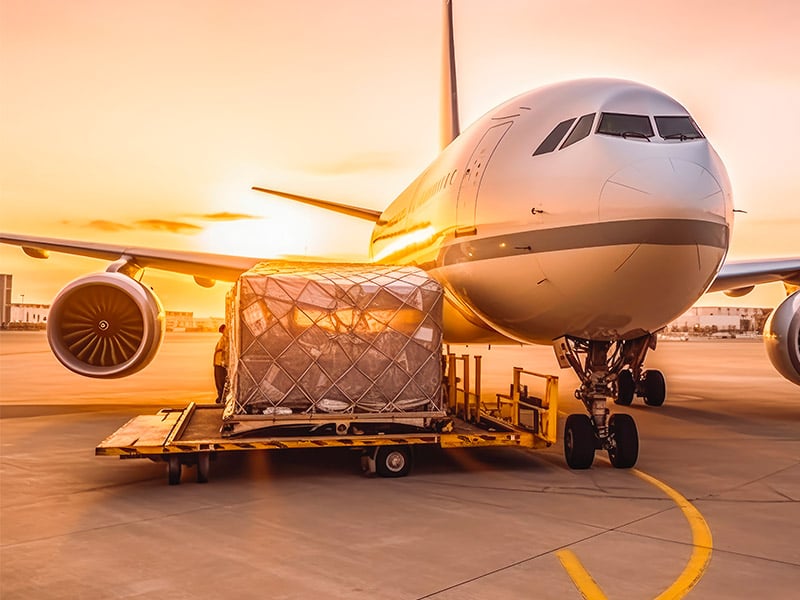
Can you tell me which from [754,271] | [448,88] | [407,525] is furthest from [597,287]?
[448,88]

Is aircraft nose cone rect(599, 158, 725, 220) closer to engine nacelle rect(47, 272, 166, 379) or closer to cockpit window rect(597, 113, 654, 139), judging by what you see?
cockpit window rect(597, 113, 654, 139)

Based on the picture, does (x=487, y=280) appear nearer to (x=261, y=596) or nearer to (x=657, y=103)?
(x=657, y=103)

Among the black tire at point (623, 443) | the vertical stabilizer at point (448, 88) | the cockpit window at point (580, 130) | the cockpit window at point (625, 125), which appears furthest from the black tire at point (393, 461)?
the vertical stabilizer at point (448, 88)

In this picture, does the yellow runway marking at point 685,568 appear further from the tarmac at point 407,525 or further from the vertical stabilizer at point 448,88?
the vertical stabilizer at point 448,88

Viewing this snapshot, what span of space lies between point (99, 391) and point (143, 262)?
6.01 metres

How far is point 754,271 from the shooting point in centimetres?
1286

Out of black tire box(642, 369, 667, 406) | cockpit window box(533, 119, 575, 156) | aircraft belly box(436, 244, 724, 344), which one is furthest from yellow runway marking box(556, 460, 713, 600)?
black tire box(642, 369, 667, 406)

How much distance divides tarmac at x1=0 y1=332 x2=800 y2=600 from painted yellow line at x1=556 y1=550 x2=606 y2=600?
0.02 metres

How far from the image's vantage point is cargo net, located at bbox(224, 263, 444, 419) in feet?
25.3

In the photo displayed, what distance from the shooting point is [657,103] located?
24.3 ft

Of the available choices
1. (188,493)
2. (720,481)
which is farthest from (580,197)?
(188,493)

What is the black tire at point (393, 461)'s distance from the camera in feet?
24.7

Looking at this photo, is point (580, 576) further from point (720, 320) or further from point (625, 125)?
point (720, 320)

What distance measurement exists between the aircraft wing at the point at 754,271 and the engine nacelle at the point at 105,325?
29.7 ft
